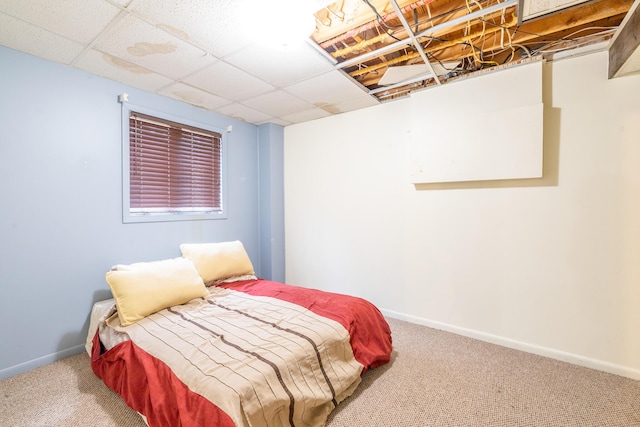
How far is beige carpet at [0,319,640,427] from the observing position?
63.6 inches

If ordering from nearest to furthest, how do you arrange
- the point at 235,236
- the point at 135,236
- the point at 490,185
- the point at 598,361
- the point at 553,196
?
the point at 598,361
the point at 553,196
the point at 490,185
the point at 135,236
the point at 235,236

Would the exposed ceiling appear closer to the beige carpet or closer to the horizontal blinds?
the horizontal blinds

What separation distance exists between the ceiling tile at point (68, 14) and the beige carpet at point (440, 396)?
2.40 meters

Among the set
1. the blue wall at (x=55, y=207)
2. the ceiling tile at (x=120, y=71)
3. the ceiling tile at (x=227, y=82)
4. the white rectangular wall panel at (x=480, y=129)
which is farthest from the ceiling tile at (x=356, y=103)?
the blue wall at (x=55, y=207)

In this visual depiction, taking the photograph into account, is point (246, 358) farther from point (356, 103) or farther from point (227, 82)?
point (356, 103)

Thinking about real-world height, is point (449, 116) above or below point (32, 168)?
above

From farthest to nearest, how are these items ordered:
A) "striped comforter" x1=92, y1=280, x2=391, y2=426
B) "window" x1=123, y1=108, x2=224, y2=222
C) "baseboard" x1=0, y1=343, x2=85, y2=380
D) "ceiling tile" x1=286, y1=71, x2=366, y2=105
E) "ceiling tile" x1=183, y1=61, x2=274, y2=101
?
"window" x1=123, y1=108, x2=224, y2=222, "ceiling tile" x1=286, y1=71, x2=366, y2=105, "ceiling tile" x1=183, y1=61, x2=274, y2=101, "baseboard" x1=0, y1=343, x2=85, y2=380, "striped comforter" x1=92, y1=280, x2=391, y2=426

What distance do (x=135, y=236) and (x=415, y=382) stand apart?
2.74 m

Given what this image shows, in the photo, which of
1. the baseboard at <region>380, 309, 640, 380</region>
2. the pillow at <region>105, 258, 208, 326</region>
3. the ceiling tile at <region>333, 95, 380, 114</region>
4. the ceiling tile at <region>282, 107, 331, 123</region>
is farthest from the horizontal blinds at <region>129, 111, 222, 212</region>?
the baseboard at <region>380, 309, 640, 380</region>

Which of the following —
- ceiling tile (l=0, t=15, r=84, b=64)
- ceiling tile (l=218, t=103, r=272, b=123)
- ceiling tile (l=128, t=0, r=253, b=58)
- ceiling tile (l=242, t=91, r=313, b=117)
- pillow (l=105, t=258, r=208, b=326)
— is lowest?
pillow (l=105, t=258, r=208, b=326)

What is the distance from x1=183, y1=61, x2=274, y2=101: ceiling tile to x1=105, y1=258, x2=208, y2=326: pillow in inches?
65.7

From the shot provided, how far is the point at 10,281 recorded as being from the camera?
203 centimetres

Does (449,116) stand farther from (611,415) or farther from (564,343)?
(611,415)

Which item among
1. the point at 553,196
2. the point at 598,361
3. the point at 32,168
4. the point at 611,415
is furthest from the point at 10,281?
the point at 598,361
